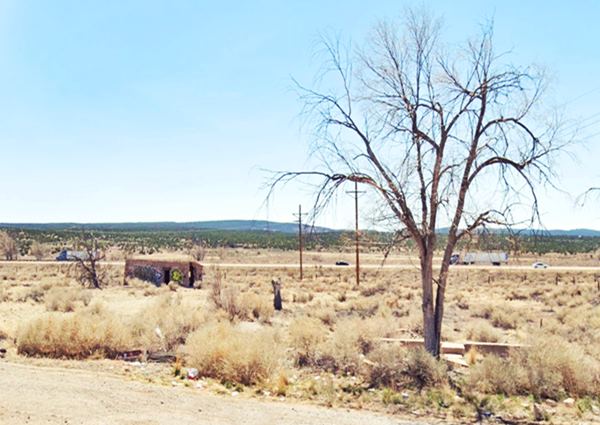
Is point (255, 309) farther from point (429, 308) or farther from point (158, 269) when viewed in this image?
point (158, 269)

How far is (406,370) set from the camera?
42.3 feet

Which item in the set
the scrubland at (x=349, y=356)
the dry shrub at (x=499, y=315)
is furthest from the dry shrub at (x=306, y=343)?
the dry shrub at (x=499, y=315)

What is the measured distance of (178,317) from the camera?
1942cm

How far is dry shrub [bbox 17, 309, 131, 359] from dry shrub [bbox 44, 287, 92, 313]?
33.6 ft

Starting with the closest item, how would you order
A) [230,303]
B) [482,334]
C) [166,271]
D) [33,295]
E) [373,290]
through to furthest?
[482,334], [230,303], [33,295], [373,290], [166,271]

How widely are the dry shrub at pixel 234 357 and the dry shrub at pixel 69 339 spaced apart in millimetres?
2544

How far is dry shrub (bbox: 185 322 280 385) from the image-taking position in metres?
12.7

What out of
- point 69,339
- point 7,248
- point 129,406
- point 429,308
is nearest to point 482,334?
point 429,308

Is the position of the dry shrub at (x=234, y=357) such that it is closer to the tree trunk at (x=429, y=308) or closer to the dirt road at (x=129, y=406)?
the dirt road at (x=129, y=406)

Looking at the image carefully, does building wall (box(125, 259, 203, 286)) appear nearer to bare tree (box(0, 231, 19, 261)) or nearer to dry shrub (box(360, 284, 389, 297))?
dry shrub (box(360, 284, 389, 297))

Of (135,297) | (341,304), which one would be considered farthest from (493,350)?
(135,297)

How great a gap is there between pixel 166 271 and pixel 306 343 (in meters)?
29.2

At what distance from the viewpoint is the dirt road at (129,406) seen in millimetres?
8719

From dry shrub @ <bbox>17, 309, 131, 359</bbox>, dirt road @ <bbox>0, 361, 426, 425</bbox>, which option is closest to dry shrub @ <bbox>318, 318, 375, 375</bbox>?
dirt road @ <bbox>0, 361, 426, 425</bbox>
